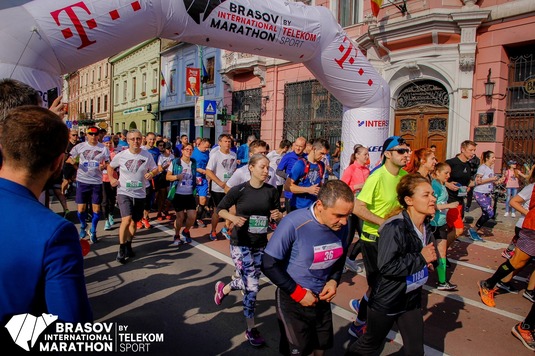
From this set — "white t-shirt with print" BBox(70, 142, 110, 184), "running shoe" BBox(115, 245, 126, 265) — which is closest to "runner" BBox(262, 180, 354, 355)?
"running shoe" BBox(115, 245, 126, 265)

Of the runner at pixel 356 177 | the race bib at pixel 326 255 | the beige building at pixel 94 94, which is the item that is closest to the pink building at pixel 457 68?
the runner at pixel 356 177

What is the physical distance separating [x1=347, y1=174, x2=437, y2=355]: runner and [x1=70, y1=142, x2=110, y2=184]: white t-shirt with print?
236 inches

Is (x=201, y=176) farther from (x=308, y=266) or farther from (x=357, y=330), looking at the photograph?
(x=308, y=266)

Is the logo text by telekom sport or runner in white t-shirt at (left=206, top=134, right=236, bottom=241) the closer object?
runner in white t-shirt at (left=206, top=134, right=236, bottom=241)

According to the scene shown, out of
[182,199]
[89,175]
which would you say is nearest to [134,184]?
[182,199]

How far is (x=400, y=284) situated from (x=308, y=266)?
0.64 metres

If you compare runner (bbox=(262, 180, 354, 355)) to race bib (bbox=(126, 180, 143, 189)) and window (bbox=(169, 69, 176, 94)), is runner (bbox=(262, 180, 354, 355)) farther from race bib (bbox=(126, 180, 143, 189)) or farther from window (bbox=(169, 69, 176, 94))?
window (bbox=(169, 69, 176, 94))

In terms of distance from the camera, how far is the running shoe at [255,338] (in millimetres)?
→ 3478

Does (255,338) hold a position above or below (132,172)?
below

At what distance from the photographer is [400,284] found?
2.61 metres

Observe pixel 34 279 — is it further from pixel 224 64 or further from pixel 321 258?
pixel 224 64

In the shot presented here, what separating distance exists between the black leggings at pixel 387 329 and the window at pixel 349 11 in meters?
14.7

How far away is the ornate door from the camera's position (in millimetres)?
12594

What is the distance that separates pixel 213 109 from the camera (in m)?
14.4
